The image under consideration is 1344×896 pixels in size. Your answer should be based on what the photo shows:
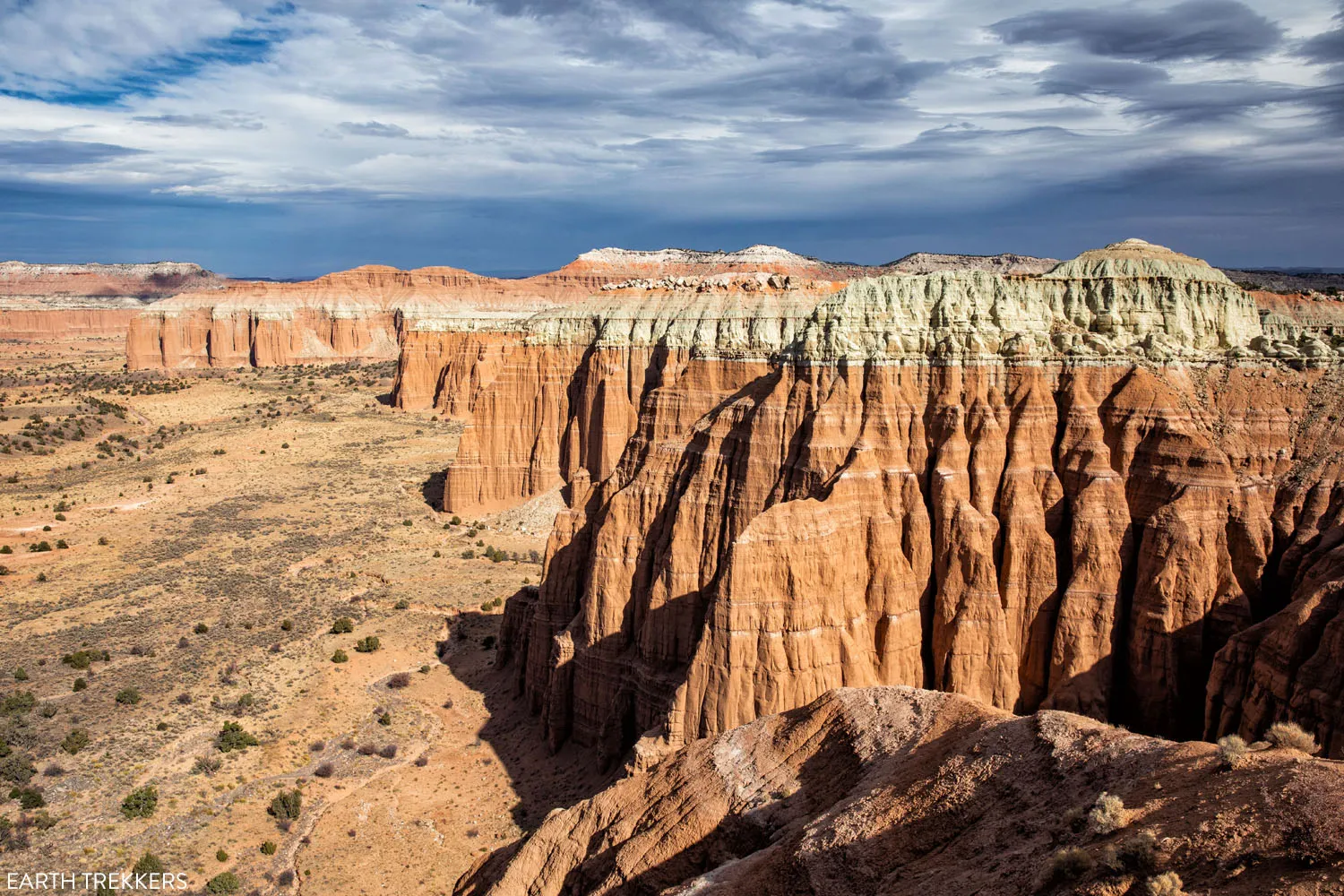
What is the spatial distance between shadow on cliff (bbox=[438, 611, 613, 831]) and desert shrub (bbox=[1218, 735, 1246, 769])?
68.4ft

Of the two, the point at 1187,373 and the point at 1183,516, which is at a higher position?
the point at 1187,373

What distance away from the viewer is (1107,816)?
10.2m

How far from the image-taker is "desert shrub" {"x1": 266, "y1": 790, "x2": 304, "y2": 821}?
93.1 ft

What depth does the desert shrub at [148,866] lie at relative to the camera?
24.9 meters

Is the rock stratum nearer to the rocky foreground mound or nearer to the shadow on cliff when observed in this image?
the shadow on cliff

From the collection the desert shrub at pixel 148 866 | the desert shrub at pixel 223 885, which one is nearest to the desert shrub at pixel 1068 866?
the desert shrub at pixel 223 885

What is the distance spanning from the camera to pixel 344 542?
5906 cm

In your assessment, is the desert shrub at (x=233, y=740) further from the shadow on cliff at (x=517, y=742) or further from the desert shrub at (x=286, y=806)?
the shadow on cliff at (x=517, y=742)

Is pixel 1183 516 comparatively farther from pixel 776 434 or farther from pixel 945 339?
pixel 776 434

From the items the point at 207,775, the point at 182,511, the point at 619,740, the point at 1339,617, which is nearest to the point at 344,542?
the point at 182,511

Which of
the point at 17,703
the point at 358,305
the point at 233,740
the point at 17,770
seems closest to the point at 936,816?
the point at 233,740

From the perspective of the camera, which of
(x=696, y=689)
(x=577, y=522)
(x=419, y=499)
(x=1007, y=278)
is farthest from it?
(x=419, y=499)

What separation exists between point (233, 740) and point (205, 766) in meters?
1.66

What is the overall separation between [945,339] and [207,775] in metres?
30.5
